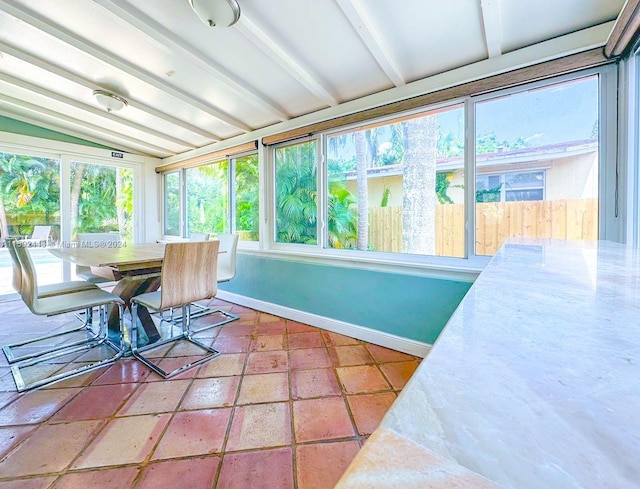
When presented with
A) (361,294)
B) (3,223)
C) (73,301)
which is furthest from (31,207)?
(361,294)

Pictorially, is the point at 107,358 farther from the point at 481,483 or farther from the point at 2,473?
the point at 481,483

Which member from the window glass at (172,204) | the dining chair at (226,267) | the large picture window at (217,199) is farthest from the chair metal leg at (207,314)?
the window glass at (172,204)

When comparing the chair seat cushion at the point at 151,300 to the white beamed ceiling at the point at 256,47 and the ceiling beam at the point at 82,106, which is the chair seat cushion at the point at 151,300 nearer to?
the white beamed ceiling at the point at 256,47

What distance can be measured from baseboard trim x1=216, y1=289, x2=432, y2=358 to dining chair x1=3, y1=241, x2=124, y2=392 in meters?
1.37

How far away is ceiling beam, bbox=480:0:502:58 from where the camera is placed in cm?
147

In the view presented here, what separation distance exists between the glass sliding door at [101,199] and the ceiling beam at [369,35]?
4.25 m

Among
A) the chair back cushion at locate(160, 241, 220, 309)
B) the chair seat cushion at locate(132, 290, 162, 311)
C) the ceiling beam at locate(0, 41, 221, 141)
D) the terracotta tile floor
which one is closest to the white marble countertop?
the terracotta tile floor

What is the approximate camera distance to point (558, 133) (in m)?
1.81

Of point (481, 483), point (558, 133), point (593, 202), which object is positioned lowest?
point (481, 483)

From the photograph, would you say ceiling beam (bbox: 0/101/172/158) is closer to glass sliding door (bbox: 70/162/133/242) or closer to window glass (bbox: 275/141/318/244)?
glass sliding door (bbox: 70/162/133/242)

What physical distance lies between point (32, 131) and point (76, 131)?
1.45 ft

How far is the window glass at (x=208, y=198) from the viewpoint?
157 inches

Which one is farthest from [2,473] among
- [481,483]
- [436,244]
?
[436,244]

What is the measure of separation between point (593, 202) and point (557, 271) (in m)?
1.24
